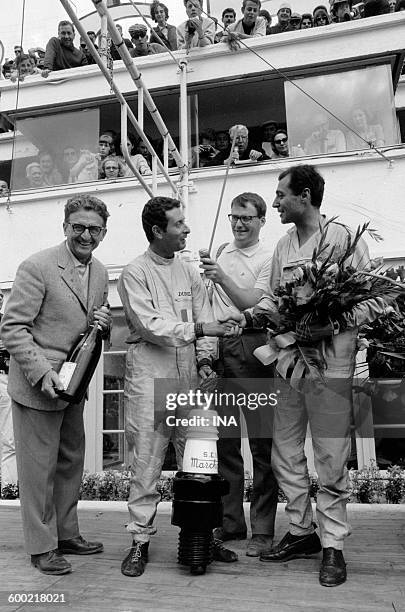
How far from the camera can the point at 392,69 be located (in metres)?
6.95

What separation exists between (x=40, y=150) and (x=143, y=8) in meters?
3.23

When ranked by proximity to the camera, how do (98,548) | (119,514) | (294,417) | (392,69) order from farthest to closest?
(392,69) < (119,514) < (98,548) < (294,417)

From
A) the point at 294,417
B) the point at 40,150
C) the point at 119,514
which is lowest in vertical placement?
the point at 119,514

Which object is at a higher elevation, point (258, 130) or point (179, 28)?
point (179, 28)

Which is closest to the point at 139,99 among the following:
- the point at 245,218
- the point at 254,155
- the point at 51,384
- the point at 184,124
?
the point at 254,155

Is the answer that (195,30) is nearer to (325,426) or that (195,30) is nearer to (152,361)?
(152,361)

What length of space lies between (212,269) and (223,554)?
145 cm

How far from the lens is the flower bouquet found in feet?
8.63

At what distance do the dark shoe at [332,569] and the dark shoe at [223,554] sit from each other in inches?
19.3

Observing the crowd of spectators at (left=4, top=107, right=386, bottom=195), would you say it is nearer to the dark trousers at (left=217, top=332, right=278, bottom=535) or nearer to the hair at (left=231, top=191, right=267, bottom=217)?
the hair at (left=231, top=191, right=267, bottom=217)

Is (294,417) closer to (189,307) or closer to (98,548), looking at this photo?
(189,307)

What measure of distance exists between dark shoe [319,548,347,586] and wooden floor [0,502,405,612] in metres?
0.03

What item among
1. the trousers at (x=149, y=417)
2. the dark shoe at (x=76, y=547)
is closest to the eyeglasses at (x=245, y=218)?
the trousers at (x=149, y=417)

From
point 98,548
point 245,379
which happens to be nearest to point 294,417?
point 245,379
